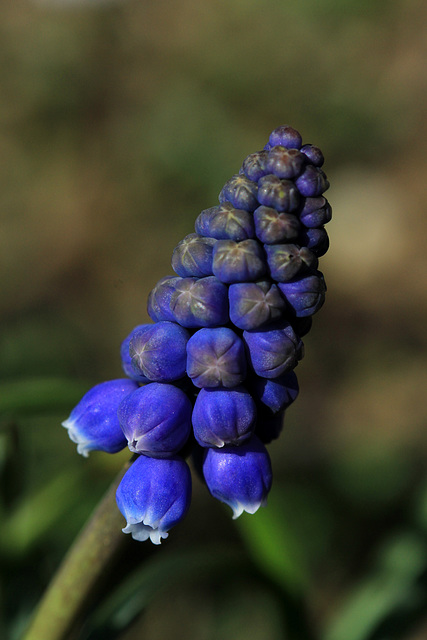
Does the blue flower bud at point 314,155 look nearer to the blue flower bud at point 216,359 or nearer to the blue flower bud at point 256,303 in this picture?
the blue flower bud at point 256,303

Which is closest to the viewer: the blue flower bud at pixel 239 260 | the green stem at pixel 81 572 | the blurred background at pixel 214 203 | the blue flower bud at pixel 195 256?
the blue flower bud at pixel 239 260

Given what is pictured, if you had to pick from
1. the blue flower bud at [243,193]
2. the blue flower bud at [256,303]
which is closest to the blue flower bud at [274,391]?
the blue flower bud at [256,303]

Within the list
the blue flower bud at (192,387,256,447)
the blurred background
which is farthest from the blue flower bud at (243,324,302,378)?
the blurred background

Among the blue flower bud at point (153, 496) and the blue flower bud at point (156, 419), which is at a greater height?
the blue flower bud at point (156, 419)

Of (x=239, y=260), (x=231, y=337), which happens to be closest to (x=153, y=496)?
(x=231, y=337)

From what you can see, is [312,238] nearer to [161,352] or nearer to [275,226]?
[275,226]
